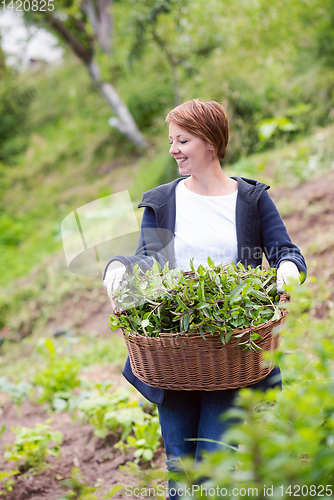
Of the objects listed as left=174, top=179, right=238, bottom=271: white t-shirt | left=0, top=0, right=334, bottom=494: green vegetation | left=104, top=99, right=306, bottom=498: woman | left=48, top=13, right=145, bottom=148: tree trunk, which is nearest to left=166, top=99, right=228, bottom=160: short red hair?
left=104, top=99, right=306, bottom=498: woman

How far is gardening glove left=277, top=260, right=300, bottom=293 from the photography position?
3.98 feet

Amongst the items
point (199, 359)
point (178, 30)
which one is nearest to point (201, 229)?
point (199, 359)

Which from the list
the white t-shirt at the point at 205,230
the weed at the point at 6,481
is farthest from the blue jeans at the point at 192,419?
the weed at the point at 6,481

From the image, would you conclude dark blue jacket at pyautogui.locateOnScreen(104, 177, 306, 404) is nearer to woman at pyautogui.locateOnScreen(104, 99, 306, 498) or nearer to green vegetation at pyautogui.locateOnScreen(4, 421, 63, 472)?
woman at pyautogui.locateOnScreen(104, 99, 306, 498)

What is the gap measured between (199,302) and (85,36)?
30.4ft

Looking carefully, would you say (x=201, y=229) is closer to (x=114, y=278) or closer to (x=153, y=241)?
(x=153, y=241)

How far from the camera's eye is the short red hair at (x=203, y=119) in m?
1.44

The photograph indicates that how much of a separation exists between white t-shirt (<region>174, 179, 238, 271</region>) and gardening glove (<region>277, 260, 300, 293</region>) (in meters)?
0.26

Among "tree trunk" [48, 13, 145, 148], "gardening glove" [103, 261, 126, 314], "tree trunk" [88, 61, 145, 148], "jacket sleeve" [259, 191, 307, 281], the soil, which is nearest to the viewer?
"gardening glove" [103, 261, 126, 314]

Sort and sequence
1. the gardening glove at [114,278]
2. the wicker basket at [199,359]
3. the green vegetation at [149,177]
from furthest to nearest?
the gardening glove at [114,278] < the wicker basket at [199,359] < the green vegetation at [149,177]

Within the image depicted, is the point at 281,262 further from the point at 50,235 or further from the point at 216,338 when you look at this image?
the point at 50,235

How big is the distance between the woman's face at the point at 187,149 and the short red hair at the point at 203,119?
0.05ft

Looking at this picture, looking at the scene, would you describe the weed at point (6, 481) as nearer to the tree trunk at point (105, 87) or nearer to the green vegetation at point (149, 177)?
the green vegetation at point (149, 177)

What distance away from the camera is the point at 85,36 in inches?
347
